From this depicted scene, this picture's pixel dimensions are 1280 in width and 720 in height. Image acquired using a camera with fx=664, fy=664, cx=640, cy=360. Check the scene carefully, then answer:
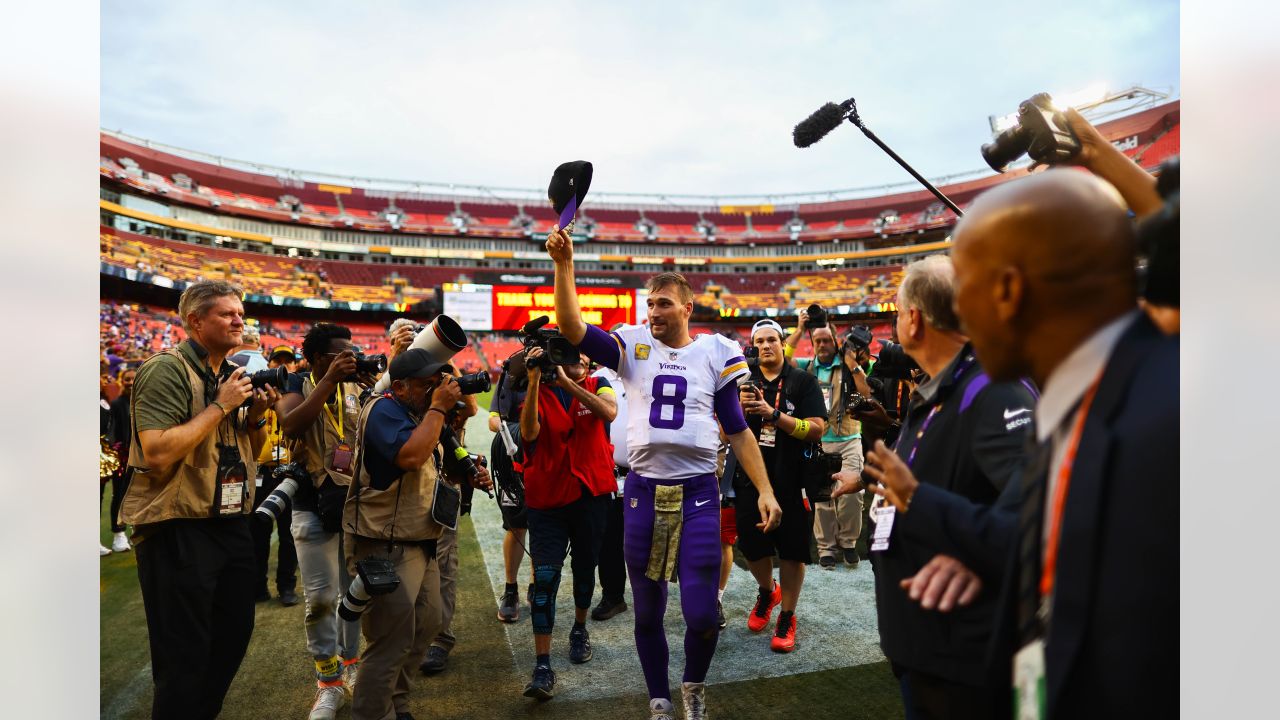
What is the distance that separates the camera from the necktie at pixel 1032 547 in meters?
0.90

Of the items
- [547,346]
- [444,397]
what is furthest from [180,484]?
[547,346]

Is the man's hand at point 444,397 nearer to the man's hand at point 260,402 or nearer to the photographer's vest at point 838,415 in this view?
the man's hand at point 260,402

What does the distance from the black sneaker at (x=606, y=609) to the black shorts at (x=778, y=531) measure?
3.44ft

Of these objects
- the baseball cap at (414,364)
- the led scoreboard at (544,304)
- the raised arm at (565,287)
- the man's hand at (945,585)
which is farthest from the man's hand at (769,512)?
the led scoreboard at (544,304)

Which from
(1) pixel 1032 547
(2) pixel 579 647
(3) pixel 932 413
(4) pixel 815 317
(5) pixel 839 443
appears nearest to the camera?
(1) pixel 1032 547

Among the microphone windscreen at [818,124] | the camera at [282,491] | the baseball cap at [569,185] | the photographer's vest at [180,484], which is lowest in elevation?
the camera at [282,491]

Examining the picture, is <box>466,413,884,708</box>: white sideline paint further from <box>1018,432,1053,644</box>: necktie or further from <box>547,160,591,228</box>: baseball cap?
<box>1018,432,1053,644</box>: necktie

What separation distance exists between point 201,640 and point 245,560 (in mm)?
358

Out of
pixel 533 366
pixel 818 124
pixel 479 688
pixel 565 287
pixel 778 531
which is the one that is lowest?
pixel 479 688

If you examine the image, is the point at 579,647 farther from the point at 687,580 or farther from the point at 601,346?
the point at 601,346

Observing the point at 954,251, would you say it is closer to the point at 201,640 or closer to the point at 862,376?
the point at 201,640

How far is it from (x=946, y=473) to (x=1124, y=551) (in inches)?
29.9

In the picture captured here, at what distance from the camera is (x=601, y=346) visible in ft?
10.9

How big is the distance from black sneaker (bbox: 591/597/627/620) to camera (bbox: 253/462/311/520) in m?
2.20
